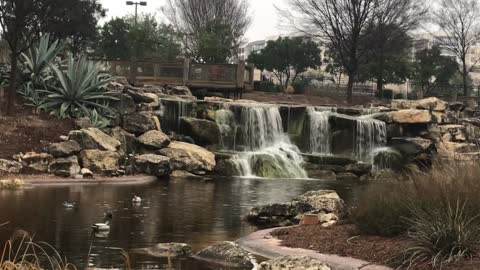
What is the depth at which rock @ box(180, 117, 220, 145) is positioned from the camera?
28219 millimetres

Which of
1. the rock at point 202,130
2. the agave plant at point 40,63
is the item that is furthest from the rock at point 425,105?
the agave plant at point 40,63

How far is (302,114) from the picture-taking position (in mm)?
31156

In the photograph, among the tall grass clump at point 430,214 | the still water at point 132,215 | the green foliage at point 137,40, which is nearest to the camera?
the tall grass clump at point 430,214

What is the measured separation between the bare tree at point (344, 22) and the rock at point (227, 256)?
35.2 m

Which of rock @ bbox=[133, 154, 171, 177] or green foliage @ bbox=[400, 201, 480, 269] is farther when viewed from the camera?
rock @ bbox=[133, 154, 171, 177]

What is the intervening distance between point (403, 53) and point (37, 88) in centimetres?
3250

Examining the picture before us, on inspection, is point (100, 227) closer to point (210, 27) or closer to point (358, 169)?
point (358, 169)

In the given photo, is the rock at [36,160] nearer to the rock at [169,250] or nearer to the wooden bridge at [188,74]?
the rock at [169,250]

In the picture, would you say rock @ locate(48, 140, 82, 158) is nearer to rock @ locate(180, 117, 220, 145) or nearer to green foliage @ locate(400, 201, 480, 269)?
rock @ locate(180, 117, 220, 145)

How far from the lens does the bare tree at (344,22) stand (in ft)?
140

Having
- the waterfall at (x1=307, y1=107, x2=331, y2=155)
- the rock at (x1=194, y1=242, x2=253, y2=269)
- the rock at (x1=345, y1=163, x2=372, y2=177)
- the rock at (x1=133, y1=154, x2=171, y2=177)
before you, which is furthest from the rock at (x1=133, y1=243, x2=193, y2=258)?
the waterfall at (x1=307, y1=107, x2=331, y2=155)

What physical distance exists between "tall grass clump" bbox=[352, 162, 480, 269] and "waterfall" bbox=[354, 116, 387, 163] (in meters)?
20.2

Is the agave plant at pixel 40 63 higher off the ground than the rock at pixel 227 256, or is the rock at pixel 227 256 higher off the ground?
the agave plant at pixel 40 63

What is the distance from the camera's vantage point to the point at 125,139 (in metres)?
24.8
